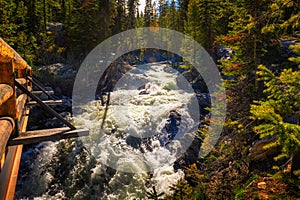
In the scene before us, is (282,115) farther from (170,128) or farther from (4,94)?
(170,128)

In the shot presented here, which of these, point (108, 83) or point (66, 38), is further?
point (66, 38)

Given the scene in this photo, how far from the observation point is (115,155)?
485 inches

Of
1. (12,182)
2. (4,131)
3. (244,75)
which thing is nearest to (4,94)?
(4,131)

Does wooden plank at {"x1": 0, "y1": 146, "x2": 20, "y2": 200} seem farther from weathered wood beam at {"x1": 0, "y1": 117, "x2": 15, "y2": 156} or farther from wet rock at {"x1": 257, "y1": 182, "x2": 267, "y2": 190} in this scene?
wet rock at {"x1": 257, "y1": 182, "x2": 267, "y2": 190}

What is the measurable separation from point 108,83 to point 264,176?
2110cm

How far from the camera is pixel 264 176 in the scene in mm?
6961

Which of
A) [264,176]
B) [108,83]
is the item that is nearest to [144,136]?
[264,176]

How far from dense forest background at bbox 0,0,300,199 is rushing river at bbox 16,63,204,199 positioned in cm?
207

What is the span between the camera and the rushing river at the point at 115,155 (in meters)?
10.2

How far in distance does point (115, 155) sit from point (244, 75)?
9.21 m

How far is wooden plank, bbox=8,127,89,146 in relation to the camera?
8.72ft

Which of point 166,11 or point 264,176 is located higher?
point 166,11

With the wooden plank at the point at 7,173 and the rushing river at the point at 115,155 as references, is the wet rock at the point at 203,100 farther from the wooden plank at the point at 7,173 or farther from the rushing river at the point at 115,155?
the wooden plank at the point at 7,173

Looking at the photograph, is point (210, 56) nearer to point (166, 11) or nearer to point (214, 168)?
point (214, 168)
